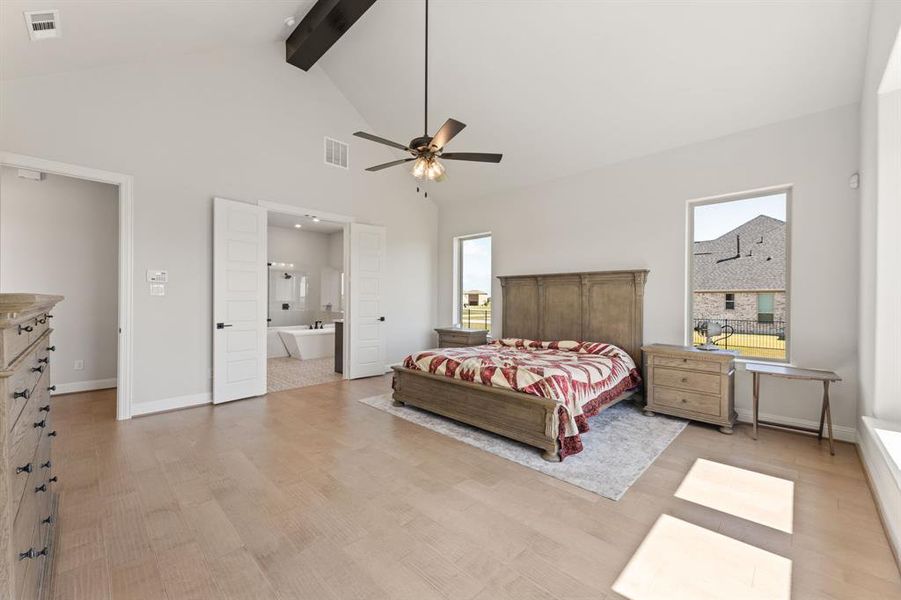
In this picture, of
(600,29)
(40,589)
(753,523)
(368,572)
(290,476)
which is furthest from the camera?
(600,29)

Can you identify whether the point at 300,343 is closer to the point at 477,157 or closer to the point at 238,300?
the point at 238,300

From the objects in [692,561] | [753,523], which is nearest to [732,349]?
[753,523]

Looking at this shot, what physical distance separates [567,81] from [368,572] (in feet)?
15.6

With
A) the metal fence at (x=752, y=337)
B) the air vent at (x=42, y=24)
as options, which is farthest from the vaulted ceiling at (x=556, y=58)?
the metal fence at (x=752, y=337)

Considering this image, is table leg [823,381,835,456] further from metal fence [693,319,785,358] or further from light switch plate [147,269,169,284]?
Result: light switch plate [147,269,169,284]

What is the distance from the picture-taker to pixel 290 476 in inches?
109

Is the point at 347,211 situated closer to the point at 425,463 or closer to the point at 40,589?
the point at 425,463

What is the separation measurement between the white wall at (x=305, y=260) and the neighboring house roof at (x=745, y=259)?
7768 millimetres

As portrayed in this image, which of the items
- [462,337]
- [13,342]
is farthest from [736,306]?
[13,342]

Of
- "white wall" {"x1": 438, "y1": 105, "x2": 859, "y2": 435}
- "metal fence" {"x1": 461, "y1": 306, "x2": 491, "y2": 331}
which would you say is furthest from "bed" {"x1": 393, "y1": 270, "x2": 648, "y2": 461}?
"metal fence" {"x1": 461, "y1": 306, "x2": 491, "y2": 331}

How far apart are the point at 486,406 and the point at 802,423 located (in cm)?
310

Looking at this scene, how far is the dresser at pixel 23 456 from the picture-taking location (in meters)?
1.01

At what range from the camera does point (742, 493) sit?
2553 millimetres

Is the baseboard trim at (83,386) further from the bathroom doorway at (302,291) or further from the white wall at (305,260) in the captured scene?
the white wall at (305,260)
